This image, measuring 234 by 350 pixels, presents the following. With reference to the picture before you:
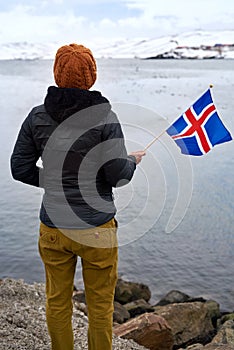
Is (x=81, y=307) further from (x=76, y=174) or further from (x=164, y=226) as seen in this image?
(x=164, y=226)

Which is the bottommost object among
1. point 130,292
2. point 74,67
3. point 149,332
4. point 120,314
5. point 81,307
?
point 130,292

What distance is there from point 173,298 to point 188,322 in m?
1.20

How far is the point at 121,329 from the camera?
5.44 m

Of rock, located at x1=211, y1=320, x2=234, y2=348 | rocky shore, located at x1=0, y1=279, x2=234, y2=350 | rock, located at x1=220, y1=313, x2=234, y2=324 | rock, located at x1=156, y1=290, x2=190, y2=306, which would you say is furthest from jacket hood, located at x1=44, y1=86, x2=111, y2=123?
rock, located at x1=156, y1=290, x2=190, y2=306

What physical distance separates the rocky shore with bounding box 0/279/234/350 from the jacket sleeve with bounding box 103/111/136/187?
1740mm

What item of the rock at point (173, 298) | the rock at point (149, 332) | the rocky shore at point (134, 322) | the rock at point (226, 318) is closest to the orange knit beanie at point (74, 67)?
the rocky shore at point (134, 322)

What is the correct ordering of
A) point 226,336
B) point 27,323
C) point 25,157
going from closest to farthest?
point 25,157
point 27,323
point 226,336

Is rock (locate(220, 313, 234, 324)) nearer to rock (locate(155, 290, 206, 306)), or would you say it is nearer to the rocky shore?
the rocky shore

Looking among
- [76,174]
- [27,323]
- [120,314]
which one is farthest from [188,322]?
[76,174]

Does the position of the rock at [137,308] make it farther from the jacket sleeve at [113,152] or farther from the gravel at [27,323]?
the jacket sleeve at [113,152]

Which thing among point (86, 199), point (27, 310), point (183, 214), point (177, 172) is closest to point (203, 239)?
point (183, 214)

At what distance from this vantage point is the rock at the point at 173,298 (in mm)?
7598

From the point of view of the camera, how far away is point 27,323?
15.7 ft

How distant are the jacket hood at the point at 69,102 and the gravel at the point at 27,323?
193 cm
